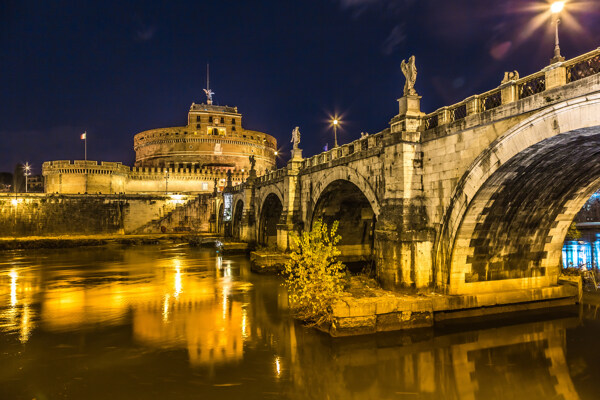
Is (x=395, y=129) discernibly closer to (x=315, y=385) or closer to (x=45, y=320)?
(x=315, y=385)

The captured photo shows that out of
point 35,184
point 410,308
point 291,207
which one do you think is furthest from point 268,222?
point 35,184

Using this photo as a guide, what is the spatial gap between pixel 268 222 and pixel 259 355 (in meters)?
22.7

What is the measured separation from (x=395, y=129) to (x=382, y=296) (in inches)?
211

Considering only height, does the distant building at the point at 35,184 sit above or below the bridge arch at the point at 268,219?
above

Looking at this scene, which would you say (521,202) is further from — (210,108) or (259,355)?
(210,108)

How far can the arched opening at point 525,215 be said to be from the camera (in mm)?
9961

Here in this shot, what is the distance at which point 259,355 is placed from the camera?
32.5 feet

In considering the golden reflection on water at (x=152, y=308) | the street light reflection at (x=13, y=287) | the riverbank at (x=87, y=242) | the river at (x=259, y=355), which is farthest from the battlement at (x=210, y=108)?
the river at (x=259, y=355)

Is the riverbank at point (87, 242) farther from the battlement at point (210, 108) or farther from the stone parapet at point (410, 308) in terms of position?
the battlement at point (210, 108)

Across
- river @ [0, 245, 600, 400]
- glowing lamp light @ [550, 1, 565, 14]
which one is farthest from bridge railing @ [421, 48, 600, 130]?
river @ [0, 245, 600, 400]

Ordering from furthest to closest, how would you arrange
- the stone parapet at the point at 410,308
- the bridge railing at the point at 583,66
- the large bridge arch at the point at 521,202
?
the stone parapet at the point at 410,308 < the large bridge arch at the point at 521,202 < the bridge railing at the point at 583,66

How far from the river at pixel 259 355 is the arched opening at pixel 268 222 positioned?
15.6m

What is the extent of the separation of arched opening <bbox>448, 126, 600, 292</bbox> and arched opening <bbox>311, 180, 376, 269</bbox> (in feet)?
26.8

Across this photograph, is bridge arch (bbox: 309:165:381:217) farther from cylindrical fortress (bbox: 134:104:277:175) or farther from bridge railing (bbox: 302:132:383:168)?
cylindrical fortress (bbox: 134:104:277:175)
